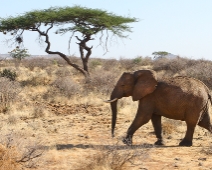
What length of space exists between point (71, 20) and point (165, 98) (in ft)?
49.9

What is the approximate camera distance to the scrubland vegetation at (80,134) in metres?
5.73

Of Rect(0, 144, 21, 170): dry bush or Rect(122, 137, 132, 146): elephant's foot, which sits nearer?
Rect(0, 144, 21, 170): dry bush

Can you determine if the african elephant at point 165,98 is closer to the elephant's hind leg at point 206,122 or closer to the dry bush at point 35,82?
the elephant's hind leg at point 206,122

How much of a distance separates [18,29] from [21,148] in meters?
18.1

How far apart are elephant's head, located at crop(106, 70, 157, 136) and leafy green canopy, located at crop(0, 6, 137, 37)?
Result: 13.5 m

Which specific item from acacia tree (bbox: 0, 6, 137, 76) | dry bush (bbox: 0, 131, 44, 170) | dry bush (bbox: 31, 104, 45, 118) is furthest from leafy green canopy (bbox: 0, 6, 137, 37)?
dry bush (bbox: 0, 131, 44, 170)

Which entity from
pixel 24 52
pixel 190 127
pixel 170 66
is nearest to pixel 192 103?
pixel 190 127

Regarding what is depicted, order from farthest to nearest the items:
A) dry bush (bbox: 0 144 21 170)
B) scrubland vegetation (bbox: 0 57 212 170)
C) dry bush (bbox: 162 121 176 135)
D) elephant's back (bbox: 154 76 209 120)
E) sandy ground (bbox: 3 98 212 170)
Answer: dry bush (bbox: 162 121 176 135), elephant's back (bbox: 154 76 209 120), sandy ground (bbox: 3 98 212 170), scrubland vegetation (bbox: 0 57 212 170), dry bush (bbox: 0 144 21 170)

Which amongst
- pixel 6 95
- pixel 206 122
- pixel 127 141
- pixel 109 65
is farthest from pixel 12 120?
pixel 109 65

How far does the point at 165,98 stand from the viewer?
26.9ft

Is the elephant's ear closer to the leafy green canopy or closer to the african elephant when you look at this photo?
the african elephant

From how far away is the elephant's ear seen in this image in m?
8.23

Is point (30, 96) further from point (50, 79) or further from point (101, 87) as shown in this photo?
point (50, 79)

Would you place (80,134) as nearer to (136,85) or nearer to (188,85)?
(136,85)
